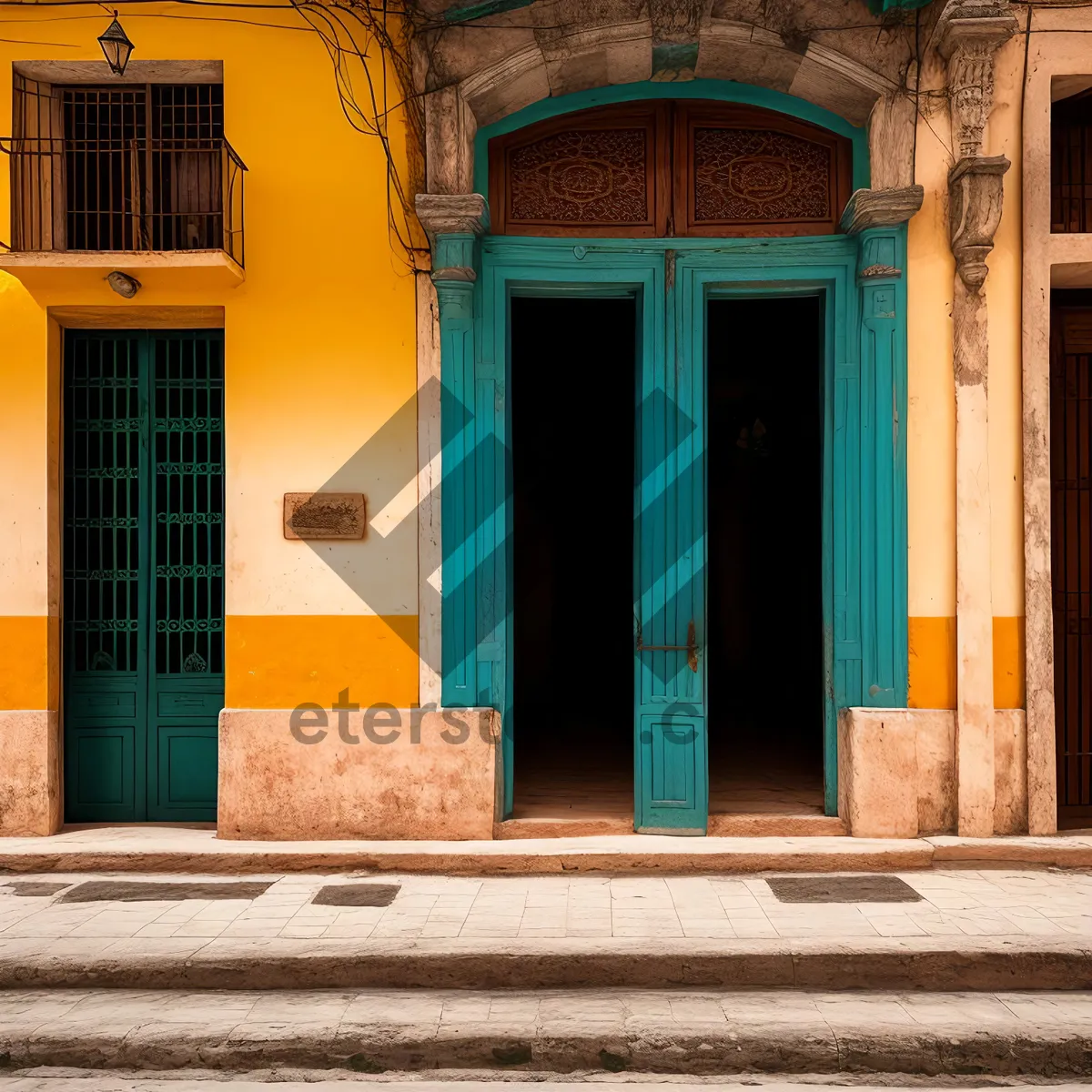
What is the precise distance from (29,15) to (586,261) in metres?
3.90

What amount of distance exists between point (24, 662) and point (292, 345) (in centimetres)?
268

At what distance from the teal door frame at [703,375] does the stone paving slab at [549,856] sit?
45 centimetres

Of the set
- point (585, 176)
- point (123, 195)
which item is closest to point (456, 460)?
point (585, 176)

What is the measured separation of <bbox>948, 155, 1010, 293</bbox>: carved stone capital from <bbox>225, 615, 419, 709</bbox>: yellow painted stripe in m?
4.16

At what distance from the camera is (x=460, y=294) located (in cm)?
654

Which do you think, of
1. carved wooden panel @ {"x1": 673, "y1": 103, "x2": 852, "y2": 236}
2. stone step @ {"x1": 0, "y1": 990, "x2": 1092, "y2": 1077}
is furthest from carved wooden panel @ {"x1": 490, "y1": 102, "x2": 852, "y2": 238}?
stone step @ {"x1": 0, "y1": 990, "x2": 1092, "y2": 1077}

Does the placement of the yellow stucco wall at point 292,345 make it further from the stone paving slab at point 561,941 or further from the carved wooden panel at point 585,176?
the stone paving slab at point 561,941

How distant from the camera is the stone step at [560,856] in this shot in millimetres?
6191

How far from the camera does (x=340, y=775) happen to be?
6.50 metres

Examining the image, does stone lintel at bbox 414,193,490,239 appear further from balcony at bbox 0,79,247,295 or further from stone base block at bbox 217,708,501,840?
stone base block at bbox 217,708,501,840

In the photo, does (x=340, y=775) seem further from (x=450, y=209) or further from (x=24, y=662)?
(x=450, y=209)

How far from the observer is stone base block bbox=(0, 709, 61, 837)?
260 inches

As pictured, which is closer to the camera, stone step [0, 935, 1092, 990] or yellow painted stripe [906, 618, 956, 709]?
stone step [0, 935, 1092, 990]

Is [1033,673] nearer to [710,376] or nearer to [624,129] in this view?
[624,129]
